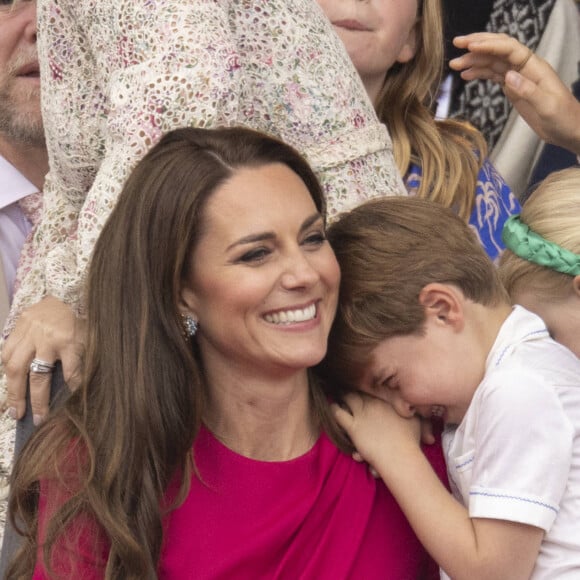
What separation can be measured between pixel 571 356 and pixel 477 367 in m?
0.16

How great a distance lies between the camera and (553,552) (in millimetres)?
1908

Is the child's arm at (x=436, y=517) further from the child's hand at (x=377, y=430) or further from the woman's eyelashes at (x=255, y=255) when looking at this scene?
the woman's eyelashes at (x=255, y=255)

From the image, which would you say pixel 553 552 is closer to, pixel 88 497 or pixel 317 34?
pixel 88 497

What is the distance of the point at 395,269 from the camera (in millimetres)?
2055

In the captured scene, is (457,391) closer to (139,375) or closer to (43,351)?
(139,375)

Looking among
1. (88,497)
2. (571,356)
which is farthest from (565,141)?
(88,497)

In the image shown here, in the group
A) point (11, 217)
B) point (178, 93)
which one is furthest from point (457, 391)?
point (11, 217)

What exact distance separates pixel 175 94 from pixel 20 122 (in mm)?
1275

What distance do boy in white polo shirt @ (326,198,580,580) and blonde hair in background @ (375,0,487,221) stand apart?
2.02 ft

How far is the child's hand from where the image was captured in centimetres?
200

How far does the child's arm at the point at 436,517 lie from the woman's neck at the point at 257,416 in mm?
106

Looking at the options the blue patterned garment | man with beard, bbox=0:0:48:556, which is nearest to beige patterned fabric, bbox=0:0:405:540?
the blue patterned garment

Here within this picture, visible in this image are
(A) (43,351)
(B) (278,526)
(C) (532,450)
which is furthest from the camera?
(A) (43,351)

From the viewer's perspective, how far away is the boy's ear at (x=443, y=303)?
2025mm
